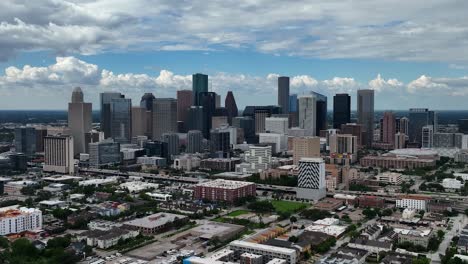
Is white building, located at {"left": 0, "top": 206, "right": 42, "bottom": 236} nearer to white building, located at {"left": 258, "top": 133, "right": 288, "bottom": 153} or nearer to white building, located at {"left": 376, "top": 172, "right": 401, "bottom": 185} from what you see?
white building, located at {"left": 376, "top": 172, "right": 401, "bottom": 185}

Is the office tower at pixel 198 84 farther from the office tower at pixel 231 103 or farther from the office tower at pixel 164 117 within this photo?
the office tower at pixel 164 117

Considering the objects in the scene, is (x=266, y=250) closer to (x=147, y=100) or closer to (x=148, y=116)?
(x=148, y=116)

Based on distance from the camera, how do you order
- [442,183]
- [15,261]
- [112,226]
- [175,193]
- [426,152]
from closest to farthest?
[15,261], [112,226], [175,193], [442,183], [426,152]

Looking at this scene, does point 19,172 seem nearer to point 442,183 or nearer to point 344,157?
point 344,157

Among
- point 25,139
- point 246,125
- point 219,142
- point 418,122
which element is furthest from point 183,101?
point 418,122

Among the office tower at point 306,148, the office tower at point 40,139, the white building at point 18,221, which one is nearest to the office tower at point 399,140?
the office tower at point 306,148

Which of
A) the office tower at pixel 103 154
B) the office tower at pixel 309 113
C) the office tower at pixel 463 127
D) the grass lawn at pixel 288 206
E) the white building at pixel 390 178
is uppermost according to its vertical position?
the office tower at pixel 309 113

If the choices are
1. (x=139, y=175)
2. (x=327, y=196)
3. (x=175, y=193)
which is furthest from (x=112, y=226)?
(x=139, y=175)
